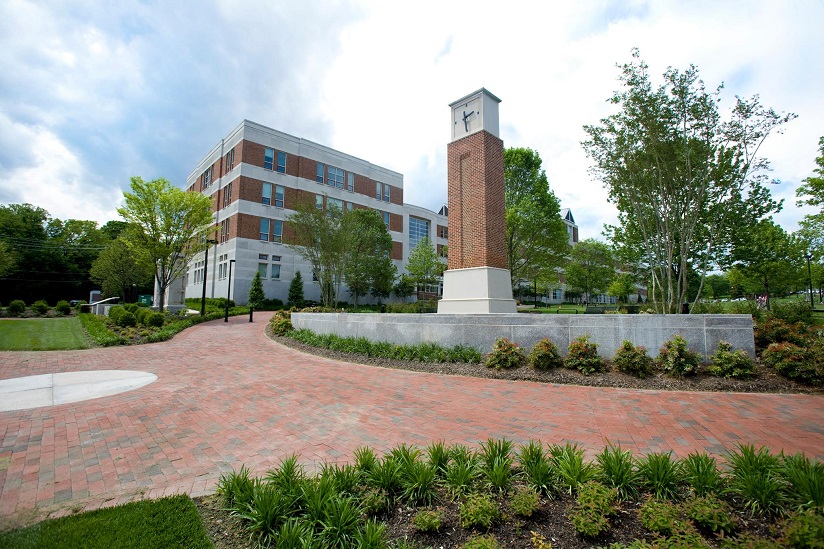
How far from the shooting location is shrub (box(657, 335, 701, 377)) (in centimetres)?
729

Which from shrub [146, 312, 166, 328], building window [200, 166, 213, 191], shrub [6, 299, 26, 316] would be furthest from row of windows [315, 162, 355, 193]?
shrub [6, 299, 26, 316]

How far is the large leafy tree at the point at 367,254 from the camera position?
28828 mm

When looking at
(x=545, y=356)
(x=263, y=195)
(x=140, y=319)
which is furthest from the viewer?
(x=263, y=195)

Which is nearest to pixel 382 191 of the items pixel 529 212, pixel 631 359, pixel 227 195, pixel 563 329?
pixel 227 195

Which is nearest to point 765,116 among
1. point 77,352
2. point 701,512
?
point 701,512

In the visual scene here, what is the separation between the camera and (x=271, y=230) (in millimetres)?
33531

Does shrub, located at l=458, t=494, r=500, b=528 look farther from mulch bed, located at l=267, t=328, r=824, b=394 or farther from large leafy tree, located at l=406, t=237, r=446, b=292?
large leafy tree, located at l=406, t=237, r=446, b=292

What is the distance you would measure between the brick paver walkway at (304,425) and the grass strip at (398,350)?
1315 millimetres

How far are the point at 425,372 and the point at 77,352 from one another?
1114cm

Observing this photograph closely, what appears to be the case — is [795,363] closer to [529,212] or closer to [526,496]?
[526,496]

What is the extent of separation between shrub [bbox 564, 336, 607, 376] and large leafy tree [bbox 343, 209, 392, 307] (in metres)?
19.4

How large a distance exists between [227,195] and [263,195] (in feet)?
12.2

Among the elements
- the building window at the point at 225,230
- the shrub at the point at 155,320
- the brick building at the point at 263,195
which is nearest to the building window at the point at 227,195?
the brick building at the point at 263,195

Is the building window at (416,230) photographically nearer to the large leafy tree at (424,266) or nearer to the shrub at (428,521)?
the large leafy tree at (424,266)
